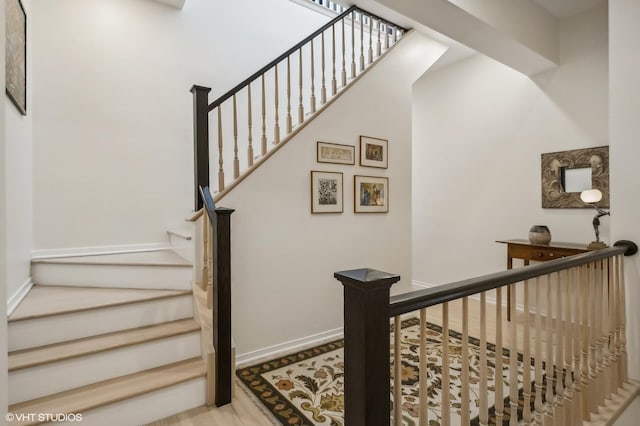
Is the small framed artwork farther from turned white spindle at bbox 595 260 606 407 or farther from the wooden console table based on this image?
turned white spindle at bbox 595 260 606 407

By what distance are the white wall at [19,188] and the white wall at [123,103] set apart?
11 cm

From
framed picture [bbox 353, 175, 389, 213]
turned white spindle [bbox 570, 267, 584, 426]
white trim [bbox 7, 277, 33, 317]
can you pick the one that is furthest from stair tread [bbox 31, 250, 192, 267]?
turned white spindle [bbox 570, 267, 584, 426]

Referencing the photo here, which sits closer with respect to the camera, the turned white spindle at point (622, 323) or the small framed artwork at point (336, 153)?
the turned white spindle at point (622, 323)

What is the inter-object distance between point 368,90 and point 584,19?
2321 mm

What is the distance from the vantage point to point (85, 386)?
6.38 ft

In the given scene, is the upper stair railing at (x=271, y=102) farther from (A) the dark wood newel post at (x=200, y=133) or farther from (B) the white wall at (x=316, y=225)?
(B) the white wall at (x=316, y=225)

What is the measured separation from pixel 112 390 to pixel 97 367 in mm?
199

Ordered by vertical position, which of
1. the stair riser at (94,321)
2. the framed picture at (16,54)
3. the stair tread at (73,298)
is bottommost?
the stair riser at (94,321)

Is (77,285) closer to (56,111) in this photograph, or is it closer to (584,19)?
(56,111)

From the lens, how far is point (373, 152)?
11.3ft

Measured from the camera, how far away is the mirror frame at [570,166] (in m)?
3.17

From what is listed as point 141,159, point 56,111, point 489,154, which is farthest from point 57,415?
point 489,154

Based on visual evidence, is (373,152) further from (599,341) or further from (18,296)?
(18,296)

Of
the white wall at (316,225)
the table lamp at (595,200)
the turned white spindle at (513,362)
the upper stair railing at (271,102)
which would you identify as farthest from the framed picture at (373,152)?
the turned white spindle at (513,362)
